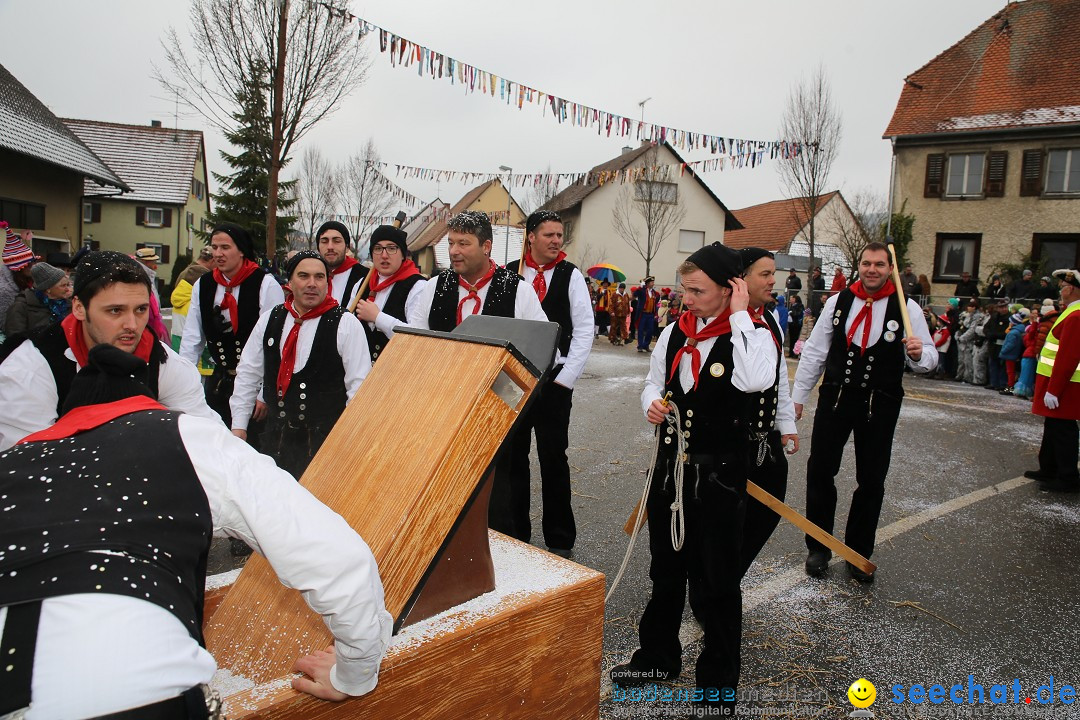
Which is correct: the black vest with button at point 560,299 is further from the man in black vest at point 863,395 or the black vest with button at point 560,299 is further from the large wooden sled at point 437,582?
the large wooden sled at point 437,582

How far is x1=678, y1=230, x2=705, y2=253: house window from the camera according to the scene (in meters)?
39.1

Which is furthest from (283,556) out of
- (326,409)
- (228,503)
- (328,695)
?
(326,409)

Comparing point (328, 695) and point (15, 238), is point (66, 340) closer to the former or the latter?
point (328, 695)

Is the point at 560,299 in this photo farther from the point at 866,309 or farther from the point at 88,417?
the point at 88,417

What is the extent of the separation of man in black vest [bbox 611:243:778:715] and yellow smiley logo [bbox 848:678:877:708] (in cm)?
55

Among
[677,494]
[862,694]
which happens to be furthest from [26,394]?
[862,694]

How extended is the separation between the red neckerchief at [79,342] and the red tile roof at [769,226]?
3804cm

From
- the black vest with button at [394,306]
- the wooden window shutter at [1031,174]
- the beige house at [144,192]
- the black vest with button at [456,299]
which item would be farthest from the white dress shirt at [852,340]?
the beige house at [144,192]

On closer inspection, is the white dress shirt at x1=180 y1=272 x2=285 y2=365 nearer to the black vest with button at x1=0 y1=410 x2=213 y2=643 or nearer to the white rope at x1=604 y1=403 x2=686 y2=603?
the white rope at x1=604 y1=403 x2=686 y2=603

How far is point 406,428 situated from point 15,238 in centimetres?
710

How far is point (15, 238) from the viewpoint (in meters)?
7.05

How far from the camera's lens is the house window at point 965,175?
82.5ft

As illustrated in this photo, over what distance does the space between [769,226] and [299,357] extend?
41.5 metres

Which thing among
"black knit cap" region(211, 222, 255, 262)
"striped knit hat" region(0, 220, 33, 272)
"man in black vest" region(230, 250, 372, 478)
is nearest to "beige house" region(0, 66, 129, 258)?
"striped knit hat" region(0, 220, 33, 272)
